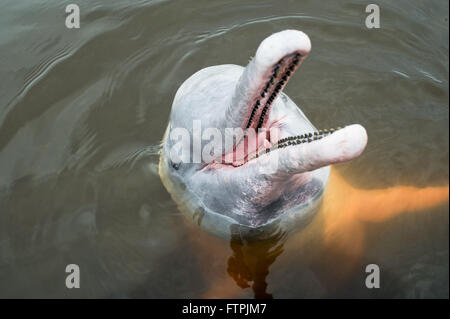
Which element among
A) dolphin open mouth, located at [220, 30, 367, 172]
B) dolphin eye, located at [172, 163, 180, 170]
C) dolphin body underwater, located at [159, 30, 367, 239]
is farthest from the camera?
dolphin eye, located at [172, 163, 180, 170]

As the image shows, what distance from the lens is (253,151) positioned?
4840mm

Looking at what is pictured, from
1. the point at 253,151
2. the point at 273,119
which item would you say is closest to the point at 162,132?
the point at 253,151

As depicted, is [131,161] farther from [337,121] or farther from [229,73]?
[337,121]

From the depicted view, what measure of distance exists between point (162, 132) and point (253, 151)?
2257mm

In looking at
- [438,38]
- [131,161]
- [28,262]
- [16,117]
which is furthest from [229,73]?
[438,38]

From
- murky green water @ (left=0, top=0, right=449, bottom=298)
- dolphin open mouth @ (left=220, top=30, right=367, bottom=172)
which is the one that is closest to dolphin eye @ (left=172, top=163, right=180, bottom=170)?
murky green water @ (left=0, top=0, right=449, bottom=298)

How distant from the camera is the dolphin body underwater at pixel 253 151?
12.0ft

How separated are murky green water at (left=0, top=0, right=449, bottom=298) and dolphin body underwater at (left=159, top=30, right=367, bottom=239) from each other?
39cm

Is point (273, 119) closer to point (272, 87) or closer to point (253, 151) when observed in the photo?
point (253, 151)

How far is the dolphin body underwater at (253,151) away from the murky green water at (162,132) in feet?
1.27

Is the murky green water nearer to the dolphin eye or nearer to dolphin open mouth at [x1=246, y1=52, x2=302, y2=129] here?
the dolphin eye

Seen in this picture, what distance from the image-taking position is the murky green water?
5.39 m

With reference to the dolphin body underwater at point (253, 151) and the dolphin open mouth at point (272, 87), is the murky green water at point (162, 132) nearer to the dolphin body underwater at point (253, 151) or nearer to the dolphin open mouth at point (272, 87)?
the dolphin body underwater at point (253, 151)

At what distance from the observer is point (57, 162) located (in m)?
6.60
